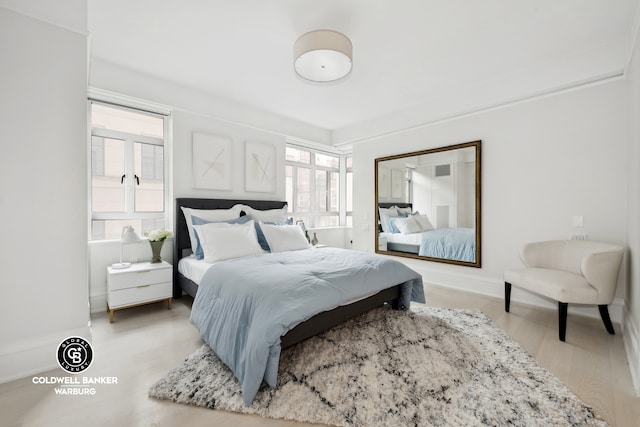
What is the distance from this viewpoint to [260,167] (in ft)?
14.0

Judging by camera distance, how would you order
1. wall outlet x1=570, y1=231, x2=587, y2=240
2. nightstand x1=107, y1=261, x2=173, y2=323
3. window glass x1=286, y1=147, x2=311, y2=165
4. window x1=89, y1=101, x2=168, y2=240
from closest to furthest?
nightstand x1=107, y1=261, x2=173, y2=323, wall outlet x1=570, y1=231, x2=587, y2=240, window x1=89, y1=101, x2=168, y2=240, window glass x1=286, y1=147, x2=311, y2=165

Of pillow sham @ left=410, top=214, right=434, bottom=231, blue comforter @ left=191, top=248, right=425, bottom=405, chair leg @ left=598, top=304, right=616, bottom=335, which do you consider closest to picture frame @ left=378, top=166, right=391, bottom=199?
pillow sham @ left=410, top=214, right=434, bottom=231

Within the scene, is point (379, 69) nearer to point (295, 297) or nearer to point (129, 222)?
point (295, 297)

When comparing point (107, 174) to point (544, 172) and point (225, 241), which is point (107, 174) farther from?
point (544, 172)

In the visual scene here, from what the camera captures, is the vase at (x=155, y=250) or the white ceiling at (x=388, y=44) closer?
the white ceiling at (x=388, y=44)

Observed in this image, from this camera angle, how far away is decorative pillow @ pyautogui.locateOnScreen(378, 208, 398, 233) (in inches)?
178

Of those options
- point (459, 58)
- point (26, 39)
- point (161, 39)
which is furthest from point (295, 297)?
point (459, 58)

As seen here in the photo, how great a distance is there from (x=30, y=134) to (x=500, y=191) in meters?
4.47

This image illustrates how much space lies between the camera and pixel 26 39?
180cm

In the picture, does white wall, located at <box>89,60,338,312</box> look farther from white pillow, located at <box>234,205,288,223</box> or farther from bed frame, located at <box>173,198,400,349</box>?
white pillow, located at <box>234,205,288,223</box>

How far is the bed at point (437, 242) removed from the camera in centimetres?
363

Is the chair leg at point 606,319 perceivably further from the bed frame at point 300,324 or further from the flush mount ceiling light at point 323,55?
the flush mount ceiling light at point 323,55

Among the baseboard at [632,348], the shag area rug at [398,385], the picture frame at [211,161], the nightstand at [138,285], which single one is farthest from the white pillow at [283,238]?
the baseboard at [632,348]

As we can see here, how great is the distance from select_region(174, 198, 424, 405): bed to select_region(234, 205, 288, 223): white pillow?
113cm
